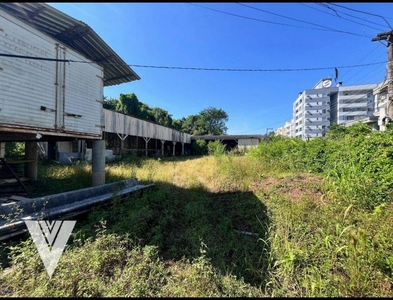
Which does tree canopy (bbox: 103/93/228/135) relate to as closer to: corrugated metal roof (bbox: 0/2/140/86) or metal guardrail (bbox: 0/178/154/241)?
corrugated metal roof (bbox: 0/2/140/86)

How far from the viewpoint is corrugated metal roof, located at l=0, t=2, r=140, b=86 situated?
4.32 metres

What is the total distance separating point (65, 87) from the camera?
5023 mm

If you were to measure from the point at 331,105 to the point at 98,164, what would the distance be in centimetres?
5881

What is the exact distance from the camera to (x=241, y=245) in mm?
2922

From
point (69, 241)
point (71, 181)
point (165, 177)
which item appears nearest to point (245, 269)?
point (69, 241)

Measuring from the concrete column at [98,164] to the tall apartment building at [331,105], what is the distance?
48273 millimetres

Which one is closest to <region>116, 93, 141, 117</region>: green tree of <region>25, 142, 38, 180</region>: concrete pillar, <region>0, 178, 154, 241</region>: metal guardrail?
<region>25, 142, 38, 180</region>: concrete pillar

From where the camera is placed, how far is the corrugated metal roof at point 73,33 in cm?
432

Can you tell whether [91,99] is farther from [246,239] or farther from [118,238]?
[246,239]

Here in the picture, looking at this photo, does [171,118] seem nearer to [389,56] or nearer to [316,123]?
[389,56]

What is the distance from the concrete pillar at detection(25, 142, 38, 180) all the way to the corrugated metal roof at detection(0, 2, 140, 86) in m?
3.95

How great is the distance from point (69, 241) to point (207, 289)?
2.30 meters
